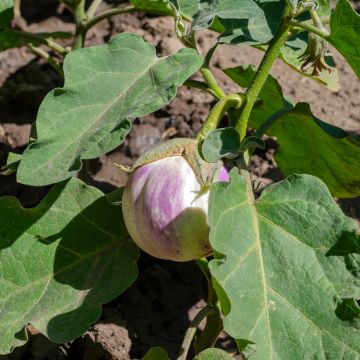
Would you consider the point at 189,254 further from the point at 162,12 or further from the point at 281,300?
the point at 162,12

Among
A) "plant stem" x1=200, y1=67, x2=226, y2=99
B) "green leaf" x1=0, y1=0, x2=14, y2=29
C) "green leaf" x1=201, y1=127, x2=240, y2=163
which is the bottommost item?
"green leaf" x1=0, y1=0, x2=14, y2=29

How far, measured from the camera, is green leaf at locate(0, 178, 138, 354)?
1.31 m

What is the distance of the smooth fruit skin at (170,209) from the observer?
118 cm

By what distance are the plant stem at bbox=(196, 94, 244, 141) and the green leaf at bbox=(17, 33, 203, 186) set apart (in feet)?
0.29

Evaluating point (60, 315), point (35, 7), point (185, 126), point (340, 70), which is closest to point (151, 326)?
point (60, 315)

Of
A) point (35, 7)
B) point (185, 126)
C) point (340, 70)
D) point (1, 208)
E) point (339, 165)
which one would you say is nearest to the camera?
point (1, 208)

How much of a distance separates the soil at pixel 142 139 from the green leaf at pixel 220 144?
507 mm

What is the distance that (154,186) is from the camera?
46.9 inches

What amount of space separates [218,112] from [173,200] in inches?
7.6

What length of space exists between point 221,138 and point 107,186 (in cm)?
74

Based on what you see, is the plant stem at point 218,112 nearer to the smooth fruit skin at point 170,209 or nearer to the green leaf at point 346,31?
the smooth fruit skin at point 170,209

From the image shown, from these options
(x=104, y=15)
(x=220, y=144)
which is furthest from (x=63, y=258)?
(x=104, y=15)

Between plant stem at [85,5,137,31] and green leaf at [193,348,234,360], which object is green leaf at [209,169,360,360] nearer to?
green leaf at [193,348,234,360]

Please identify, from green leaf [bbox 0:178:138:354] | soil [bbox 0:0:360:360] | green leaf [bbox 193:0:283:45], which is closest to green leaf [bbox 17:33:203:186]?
green leaf [bbox 193:0:283:45]
